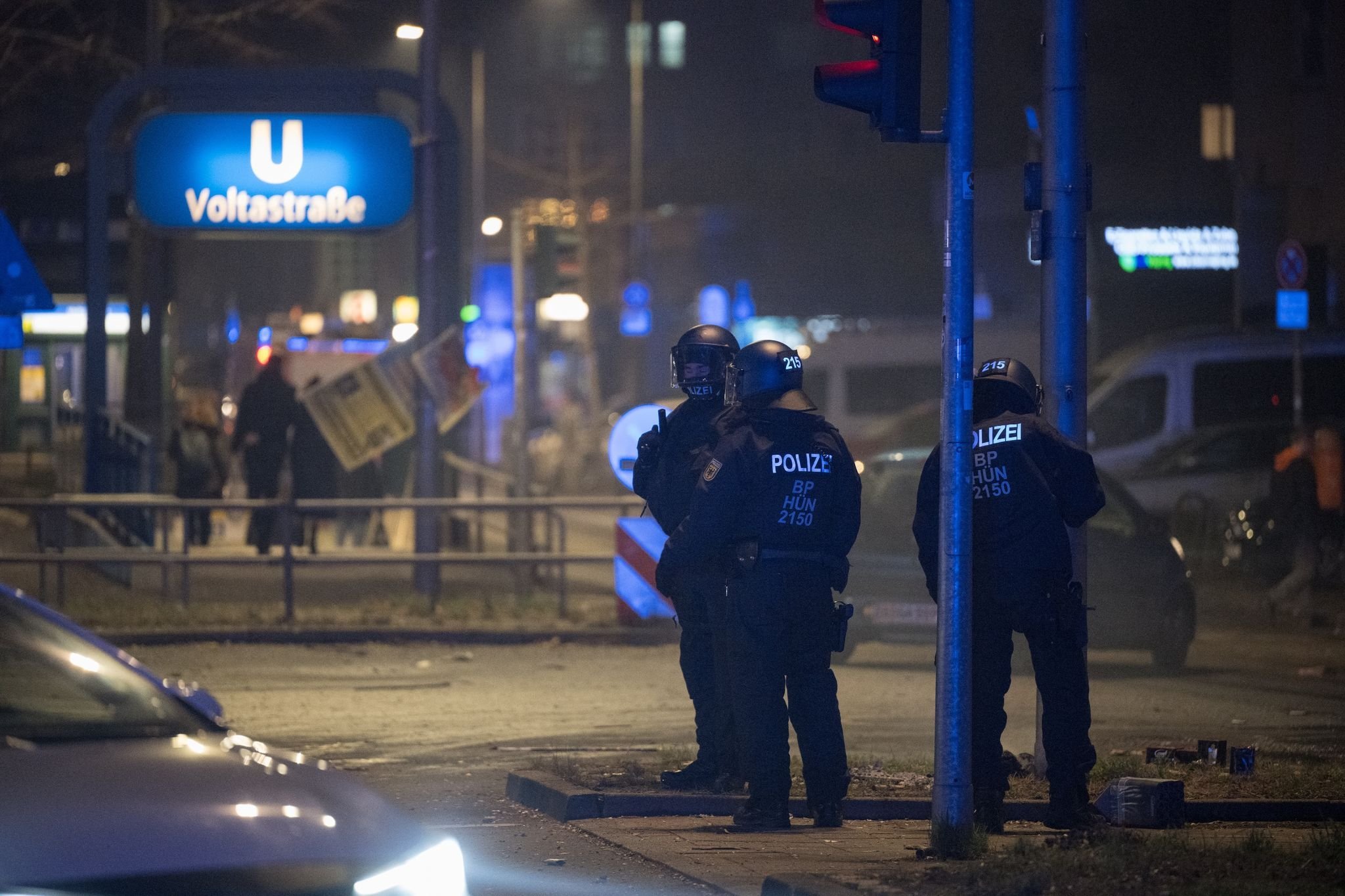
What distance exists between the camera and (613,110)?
69938 millimetres

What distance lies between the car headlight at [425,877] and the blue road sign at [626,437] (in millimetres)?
9389

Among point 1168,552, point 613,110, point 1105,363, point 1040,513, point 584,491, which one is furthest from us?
point 613,110

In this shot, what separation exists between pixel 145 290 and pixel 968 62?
18812mm

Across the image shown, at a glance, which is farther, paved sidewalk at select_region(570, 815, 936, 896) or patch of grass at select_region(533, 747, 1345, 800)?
patch of grass at select_region(533, 747, 1345, 800)

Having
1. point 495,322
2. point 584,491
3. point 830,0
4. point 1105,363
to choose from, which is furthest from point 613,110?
point 830,0

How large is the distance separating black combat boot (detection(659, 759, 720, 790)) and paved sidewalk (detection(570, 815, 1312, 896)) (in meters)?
0.29

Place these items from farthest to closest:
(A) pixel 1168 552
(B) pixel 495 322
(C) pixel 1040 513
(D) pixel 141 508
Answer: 1. (B) pixel 495 322
2. (D) pixel 141 508
3. (A) pixel 1168 552
4. (C) pixel 1040 513

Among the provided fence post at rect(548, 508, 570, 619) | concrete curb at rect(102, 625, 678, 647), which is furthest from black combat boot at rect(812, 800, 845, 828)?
fence post at rect(548, 508, 570, 619)

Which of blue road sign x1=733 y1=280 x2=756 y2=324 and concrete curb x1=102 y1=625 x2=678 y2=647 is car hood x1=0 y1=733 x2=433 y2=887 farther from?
blue road sign x1=733 y1=280 x2=756 y2=324

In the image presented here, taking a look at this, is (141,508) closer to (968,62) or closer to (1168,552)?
(1168,552)

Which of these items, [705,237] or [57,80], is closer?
[57,80]

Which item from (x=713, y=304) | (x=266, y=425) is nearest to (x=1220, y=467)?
(x=266, y=425)

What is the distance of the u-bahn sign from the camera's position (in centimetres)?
1706

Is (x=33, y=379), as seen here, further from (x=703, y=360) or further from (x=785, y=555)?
(x=785, y=555)
